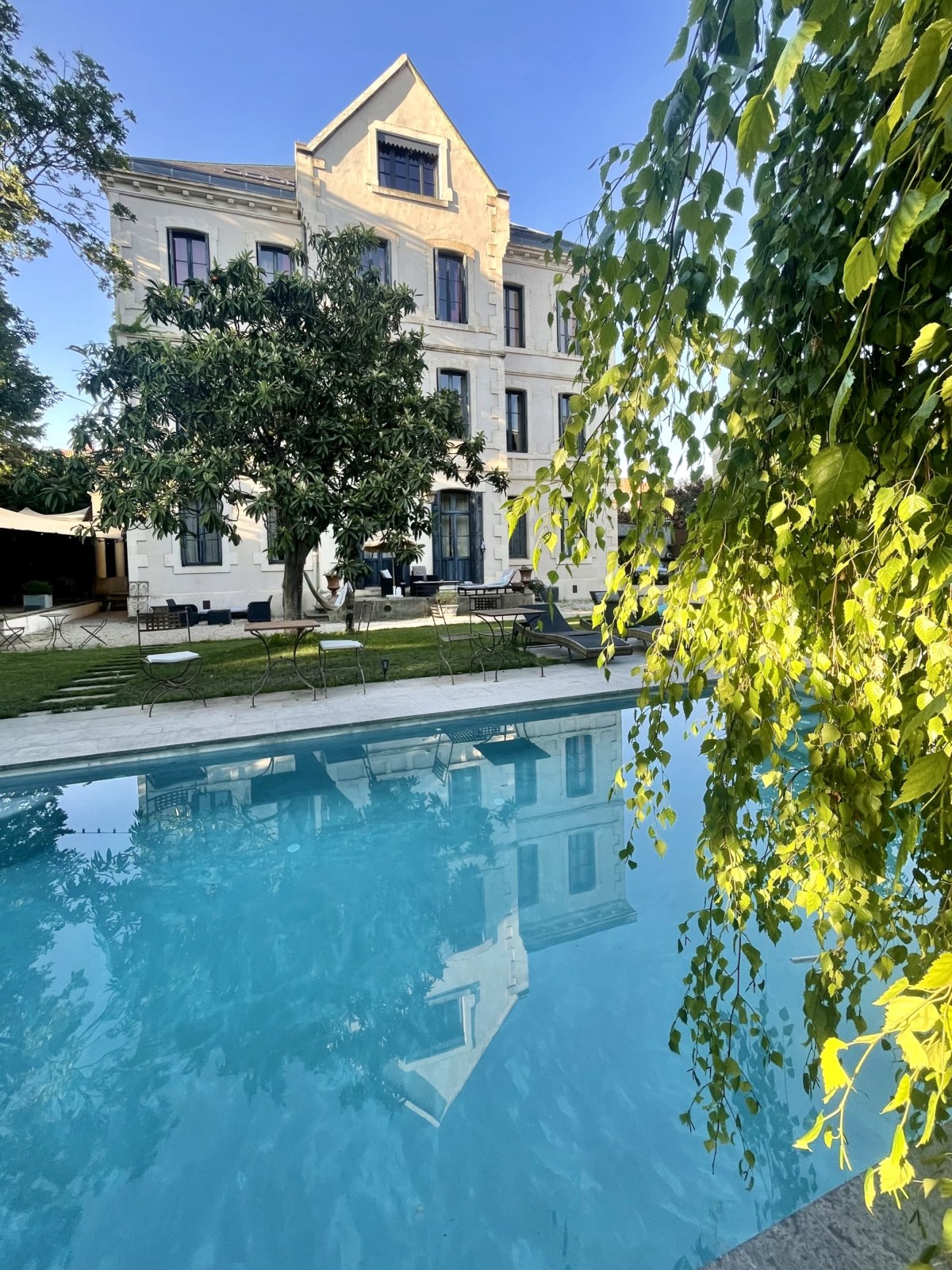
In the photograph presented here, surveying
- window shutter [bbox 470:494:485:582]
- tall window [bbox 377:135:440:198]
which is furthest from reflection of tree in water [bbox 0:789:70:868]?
tall window [bbox 377:135:440:198]

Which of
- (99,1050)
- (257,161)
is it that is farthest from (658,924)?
(257,161)

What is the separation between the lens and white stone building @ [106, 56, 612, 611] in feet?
56.2

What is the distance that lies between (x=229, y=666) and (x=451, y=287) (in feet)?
48.8

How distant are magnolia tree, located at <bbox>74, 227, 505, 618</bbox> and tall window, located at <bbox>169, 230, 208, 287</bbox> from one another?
9.22 meters

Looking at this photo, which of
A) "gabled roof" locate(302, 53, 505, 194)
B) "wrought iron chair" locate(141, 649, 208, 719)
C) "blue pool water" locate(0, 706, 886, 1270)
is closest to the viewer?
"blue pool water" locate(0, 706, 886, 1270)

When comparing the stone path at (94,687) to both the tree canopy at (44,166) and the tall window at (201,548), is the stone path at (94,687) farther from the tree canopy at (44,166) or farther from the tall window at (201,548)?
the tall window at (201,548)

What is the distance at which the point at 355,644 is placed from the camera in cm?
870

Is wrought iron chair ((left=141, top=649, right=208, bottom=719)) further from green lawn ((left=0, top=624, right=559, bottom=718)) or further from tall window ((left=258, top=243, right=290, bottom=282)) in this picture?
tall window ((left=258, top=243, right=290, bottom=282))

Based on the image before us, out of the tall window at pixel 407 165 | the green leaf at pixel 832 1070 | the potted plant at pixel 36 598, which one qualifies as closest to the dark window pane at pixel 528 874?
the green leaf at pixel 832 1070

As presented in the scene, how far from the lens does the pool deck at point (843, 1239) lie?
1.67 meters

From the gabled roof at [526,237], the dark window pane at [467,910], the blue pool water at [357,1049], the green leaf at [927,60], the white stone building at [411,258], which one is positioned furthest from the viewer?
the gabled roof at [526,237]

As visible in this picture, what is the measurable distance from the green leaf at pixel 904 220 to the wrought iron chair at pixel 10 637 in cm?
1541

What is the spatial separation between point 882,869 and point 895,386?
33.5 inches

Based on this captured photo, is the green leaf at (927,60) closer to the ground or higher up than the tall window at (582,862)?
higher up
